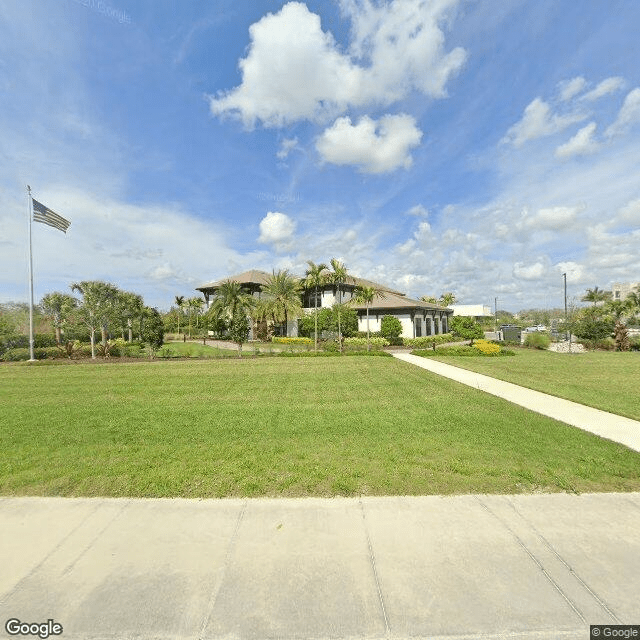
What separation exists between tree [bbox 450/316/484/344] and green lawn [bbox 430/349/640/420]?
22.6 metres

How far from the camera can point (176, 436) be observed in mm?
7738

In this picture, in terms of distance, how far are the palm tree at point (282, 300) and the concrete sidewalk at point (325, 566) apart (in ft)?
A: 117

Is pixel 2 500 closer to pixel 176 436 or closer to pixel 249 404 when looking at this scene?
pixel 176 436

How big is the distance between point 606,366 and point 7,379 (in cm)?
3258

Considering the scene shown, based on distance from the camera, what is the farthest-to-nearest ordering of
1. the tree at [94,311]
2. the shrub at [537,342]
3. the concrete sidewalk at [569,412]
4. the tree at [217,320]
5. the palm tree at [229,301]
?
the tree at [217,320]
the palm tree at [229,301]
the shrub at [537,342]
the tree at [94,311]
the concrete sidewalk at [569,412]

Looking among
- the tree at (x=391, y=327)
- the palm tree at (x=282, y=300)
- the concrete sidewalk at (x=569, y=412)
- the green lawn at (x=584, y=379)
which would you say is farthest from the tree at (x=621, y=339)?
the palm tree at (x=282, y=300)

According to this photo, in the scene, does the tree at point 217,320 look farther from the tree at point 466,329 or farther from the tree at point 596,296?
the tree at point 596,296

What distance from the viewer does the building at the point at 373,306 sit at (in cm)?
3988

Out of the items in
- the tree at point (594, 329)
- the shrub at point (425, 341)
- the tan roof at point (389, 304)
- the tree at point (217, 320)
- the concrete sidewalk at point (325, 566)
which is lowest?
the concrete sidewalk at point (325, 566)

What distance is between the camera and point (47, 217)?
2484cm

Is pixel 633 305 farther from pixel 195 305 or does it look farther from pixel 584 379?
pixel 195 305

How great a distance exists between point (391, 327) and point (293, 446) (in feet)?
104

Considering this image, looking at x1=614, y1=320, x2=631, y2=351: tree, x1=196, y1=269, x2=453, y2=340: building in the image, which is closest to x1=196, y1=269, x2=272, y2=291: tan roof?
x1=196, y1=269, x2=453, y2=340: building

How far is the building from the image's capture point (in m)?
39.9
